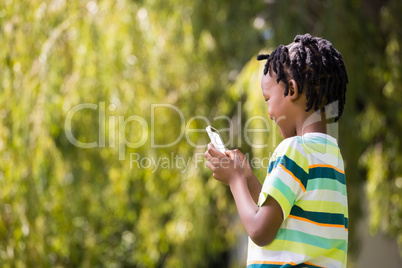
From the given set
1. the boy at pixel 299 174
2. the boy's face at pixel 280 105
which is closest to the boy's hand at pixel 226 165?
the boy at pixel 299 174

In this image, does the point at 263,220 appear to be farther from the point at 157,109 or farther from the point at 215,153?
the point at 157,109

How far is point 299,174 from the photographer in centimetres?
119

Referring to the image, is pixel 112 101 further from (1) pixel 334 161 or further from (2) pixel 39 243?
(1) pixel 334 161

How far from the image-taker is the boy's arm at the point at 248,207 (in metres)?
1.17

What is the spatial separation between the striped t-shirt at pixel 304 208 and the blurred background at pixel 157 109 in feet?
6.07

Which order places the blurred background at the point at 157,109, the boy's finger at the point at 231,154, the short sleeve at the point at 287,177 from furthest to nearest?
the blurred background at the point at 157,109
the boy's finger at the point at 231,154
the short sleeve at the point at 287,177

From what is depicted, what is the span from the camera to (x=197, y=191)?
3.58 m

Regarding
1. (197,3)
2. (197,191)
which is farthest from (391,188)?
(197,3)

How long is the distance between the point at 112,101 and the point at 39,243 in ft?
2.87

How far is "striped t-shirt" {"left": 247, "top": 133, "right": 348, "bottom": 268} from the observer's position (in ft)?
3.87

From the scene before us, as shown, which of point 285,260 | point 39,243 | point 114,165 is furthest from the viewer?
point 114,165

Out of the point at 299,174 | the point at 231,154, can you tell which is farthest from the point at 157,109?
the point at 299,174

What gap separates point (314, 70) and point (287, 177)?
240 mm

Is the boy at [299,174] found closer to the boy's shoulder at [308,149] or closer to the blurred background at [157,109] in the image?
the boy's shoulder at [308,149]
